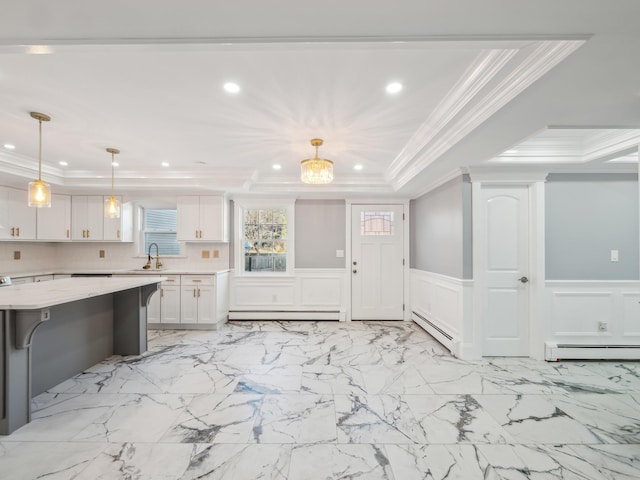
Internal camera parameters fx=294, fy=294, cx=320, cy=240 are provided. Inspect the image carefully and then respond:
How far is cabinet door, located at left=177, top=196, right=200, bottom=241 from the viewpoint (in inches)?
189

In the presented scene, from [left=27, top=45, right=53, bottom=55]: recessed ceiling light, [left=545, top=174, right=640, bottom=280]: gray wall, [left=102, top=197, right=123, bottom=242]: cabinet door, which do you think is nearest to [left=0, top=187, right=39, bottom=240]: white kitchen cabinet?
[left=102, top=197, right=123, bottom=242]: cabinet door

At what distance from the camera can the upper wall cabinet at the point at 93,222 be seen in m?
4.75

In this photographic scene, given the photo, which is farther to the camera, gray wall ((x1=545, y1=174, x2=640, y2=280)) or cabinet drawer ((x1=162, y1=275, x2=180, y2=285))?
cabinet drawer ((x1=162, y1=275, x2=180, y2=285))

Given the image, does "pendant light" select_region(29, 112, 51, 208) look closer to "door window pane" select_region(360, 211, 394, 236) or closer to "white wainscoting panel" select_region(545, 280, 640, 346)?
"door window pane" select_region(360, 211, 394, 236)

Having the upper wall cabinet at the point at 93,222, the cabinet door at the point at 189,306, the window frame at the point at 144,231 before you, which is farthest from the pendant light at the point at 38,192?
the window frame at the point at 144,231

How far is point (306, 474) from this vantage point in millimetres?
1669

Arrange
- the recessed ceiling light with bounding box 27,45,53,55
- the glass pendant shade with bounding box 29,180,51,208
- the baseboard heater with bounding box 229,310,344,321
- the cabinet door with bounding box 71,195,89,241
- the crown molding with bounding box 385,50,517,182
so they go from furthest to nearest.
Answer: the baseboard heater with bounding box 229,310,344,321 < the cabinet door with bounding box 71,195,89,241 < the glass pendant shade with bounding box 29,180,51,208 < the crown molding with bounding box 385,50,517,182 < the recessed ceiling light with bounding box 27,45,53,55

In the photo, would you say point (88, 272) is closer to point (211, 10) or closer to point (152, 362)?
point (152, 362)

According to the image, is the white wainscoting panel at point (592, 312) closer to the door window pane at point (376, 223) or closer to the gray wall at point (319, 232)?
the door window pane at point (376, 223)

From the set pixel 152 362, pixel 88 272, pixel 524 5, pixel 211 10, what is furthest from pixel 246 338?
pixel 524 5

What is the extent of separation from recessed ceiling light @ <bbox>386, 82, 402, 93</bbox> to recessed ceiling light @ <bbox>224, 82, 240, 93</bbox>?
105cm

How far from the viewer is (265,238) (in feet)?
17.1

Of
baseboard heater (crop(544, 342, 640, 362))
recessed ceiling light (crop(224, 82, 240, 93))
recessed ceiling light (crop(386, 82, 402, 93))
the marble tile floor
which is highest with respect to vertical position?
recessed ceiling light (crop(224, 82, 240, 93))

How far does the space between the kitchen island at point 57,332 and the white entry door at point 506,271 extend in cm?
392
